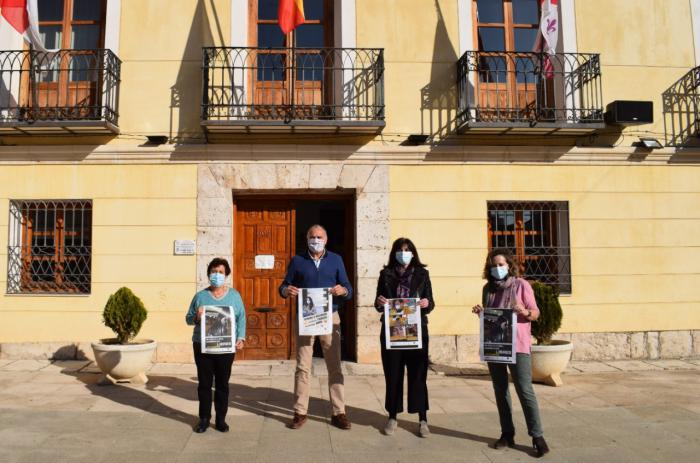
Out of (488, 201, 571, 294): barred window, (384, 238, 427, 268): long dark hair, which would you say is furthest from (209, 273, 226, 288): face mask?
(488, 201, 571, 294): barred window

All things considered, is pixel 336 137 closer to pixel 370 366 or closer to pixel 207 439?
pixel 370 366

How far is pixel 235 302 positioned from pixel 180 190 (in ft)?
11.3

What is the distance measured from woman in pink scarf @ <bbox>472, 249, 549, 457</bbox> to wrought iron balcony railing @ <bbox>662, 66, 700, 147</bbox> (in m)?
5.61

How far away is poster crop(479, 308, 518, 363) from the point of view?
439 centimetres

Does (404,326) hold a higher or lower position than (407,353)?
higher

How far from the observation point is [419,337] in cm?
471

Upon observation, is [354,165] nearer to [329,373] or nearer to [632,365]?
[329,373]

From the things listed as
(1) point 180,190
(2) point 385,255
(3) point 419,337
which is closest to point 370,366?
(2) point 385,255

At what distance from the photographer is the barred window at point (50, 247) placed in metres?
7.83

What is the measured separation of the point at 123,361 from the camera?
641 cm

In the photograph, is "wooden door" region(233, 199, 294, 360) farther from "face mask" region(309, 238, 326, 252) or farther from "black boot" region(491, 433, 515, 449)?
"black boot" region(491, 433, 515, 449)

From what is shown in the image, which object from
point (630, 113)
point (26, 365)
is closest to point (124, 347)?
point (26, 365)

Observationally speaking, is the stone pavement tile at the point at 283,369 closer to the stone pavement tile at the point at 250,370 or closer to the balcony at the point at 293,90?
the stone pavement tile at the point at 250,370

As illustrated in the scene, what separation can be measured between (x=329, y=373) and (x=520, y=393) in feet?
5.72
